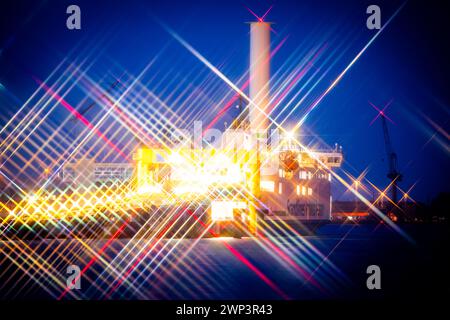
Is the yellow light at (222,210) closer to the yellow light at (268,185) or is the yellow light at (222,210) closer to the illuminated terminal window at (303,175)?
the yellow light at (268,185)

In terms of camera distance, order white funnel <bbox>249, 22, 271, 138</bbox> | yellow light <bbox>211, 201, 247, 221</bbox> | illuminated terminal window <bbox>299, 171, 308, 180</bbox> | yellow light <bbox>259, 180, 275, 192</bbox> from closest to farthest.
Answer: yellow light <bbox>211, 201, 247, 221</bbox>, white funnel <bbox>249, 22, 271, 138</bbox>, yellow light <bbox>259, 180, 275, 192</bbox>, illuminated terminal window <bbox>299, 171, 308, 180</bbox>

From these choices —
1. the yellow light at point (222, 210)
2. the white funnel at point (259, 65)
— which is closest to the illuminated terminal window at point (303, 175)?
the white funnel at point (259, 65)

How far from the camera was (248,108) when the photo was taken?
72.1 metres

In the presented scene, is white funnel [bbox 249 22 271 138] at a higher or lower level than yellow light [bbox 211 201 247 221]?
higher

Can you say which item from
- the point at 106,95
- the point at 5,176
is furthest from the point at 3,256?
the point at 106,95

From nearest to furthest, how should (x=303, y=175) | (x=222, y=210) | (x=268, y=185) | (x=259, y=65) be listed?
(x=222, y=210) < (x=259, y=65) < (x=268, y=185) < (x=303, y=175)

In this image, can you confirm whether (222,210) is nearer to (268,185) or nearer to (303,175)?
(268,185)

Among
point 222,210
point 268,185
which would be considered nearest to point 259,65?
point 268,185

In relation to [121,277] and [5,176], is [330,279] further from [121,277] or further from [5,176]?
[5,176]

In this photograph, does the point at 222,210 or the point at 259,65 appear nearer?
the point at 222,210

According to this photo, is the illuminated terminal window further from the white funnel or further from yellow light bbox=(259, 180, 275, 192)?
the white funnel

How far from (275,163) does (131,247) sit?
175 feet

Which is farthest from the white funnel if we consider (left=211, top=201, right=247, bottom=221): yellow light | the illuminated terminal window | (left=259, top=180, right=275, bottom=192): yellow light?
(left=211, top=201, right=247, bottom=221): yellow light

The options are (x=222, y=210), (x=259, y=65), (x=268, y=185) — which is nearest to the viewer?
(x=222, y=210)
